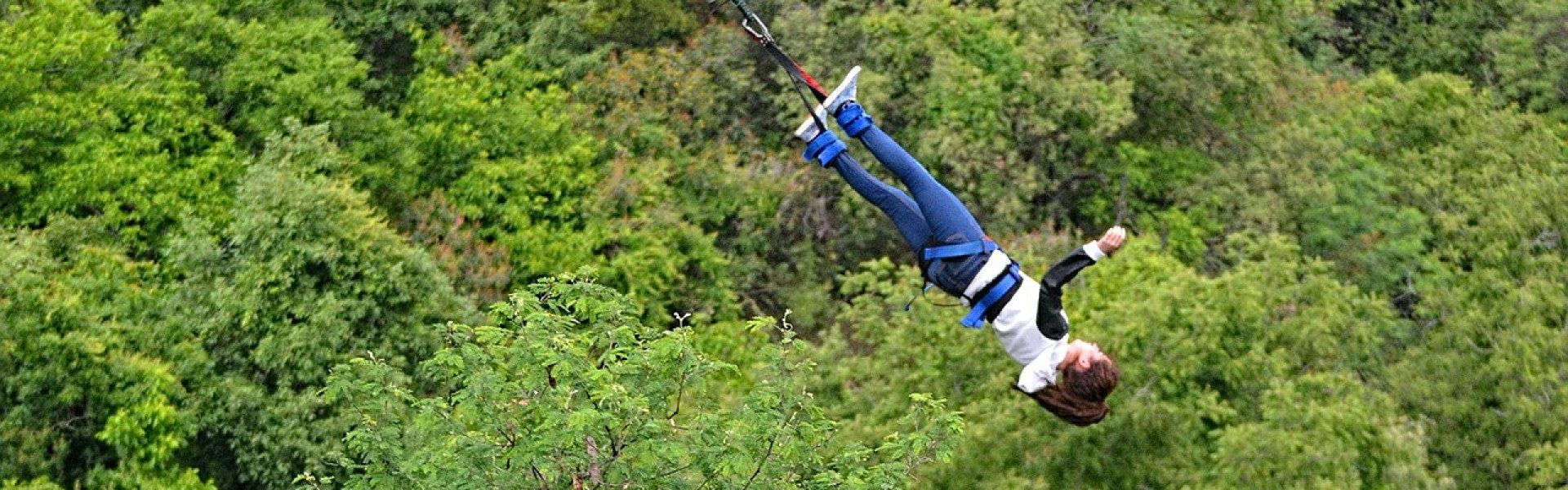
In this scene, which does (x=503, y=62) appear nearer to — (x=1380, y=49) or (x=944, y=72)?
(x=944, y=72)

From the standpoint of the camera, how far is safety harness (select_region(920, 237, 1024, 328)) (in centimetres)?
774

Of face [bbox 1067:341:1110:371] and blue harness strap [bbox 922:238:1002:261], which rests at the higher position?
blue harness strap [bbox 922:238:1002:261]

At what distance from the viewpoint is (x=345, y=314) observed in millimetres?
16125

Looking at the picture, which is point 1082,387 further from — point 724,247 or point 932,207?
point 724,247

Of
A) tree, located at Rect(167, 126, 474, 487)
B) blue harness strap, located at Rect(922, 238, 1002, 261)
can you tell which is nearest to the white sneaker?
blue harness strap, located at Rect(922, 238, 1002, 261)

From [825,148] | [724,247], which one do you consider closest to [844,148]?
[825,148]

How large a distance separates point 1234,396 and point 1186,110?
818 cm

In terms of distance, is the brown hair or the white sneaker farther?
the white sneaker

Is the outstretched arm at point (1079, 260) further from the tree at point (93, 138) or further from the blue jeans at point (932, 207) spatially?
the tree at point (93, 138)

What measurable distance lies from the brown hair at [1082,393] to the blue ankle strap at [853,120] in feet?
4.36

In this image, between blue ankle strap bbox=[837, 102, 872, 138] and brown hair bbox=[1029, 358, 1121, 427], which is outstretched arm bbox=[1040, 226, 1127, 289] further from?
blue ankle strap bbox=[837, 102, 872, 138]

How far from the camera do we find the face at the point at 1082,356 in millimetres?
7676

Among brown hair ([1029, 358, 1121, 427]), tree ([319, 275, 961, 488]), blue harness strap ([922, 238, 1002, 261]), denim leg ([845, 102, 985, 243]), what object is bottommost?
tree ([319, 275, 961, 488])

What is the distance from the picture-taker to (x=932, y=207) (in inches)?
310
